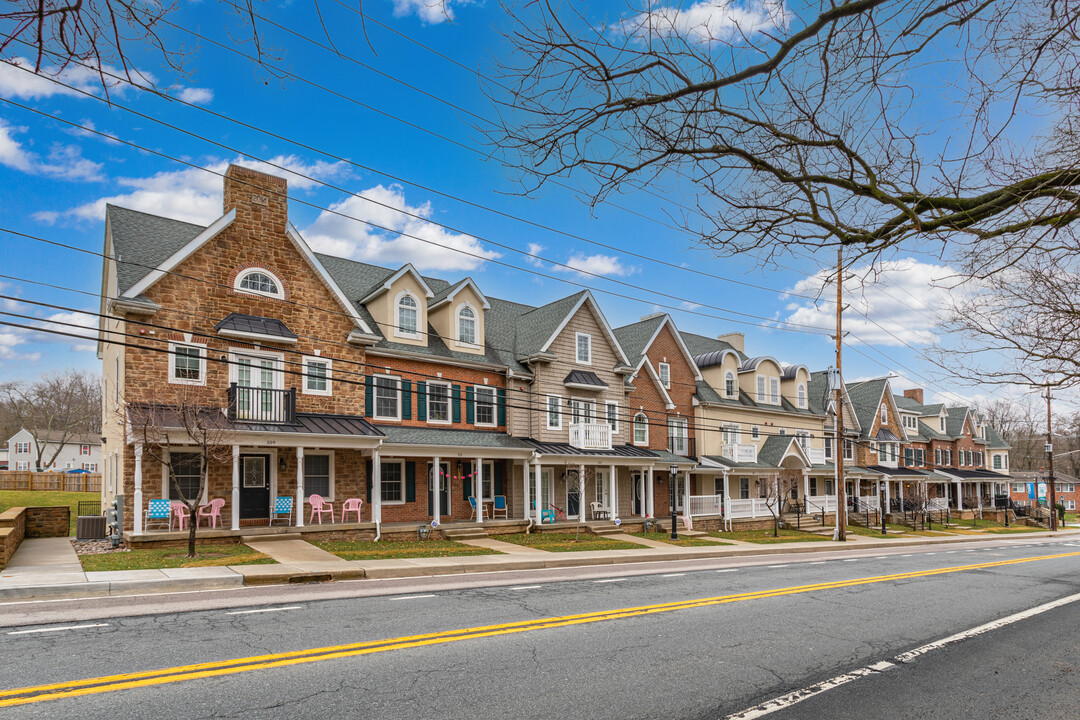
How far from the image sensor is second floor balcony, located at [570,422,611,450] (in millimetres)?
29562

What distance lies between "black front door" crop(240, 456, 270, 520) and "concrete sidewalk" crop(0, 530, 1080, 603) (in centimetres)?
199

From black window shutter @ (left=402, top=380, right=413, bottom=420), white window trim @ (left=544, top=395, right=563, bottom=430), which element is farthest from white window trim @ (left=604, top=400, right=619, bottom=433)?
black window shutter @ (left=402, top=380, right=413, bottom=420)

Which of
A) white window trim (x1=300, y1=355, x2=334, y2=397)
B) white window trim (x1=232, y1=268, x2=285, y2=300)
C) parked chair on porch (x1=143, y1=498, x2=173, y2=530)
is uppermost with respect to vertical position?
white window trim (x1=232, y1=268, x2=285, y2=300)

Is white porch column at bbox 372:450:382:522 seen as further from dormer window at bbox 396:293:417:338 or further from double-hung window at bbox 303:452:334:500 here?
dormer window at bbox 396:293:417:338

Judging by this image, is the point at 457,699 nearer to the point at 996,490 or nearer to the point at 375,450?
the point at 375,450

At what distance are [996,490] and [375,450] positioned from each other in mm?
65829

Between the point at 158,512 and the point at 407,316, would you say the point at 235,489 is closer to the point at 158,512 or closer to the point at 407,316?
the point at 158,512

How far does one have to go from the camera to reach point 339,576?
15578mm

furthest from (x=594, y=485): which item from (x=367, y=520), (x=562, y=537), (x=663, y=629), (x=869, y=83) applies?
(x=869, y=83)

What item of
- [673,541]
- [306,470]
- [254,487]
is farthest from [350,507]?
[673,541]

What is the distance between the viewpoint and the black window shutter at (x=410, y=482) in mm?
26000

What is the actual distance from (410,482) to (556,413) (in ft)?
22.5

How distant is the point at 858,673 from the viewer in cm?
803

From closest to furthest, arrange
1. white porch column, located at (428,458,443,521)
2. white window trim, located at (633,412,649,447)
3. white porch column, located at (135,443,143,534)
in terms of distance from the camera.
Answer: white porch column, located at (135,443,143,534) → white porch column, located at (428,458,443,521) → white window trim, located at (633,412,649,447)
